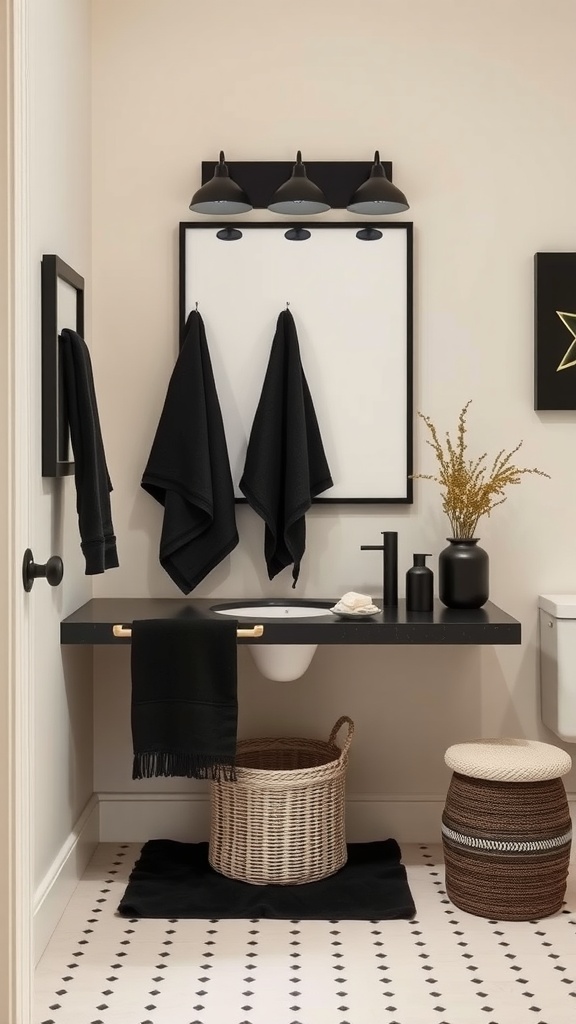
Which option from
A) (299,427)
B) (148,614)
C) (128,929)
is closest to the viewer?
(128,929)

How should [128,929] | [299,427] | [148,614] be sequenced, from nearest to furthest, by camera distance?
[128,929] → [148,614] → [299,427]

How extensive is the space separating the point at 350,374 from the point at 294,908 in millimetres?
1590

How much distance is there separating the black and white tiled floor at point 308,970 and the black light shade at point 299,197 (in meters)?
1.97

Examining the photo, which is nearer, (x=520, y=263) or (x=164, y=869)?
(x=164, y=869)

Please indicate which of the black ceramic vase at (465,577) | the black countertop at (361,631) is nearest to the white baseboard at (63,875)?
the black countertop at (361,631)

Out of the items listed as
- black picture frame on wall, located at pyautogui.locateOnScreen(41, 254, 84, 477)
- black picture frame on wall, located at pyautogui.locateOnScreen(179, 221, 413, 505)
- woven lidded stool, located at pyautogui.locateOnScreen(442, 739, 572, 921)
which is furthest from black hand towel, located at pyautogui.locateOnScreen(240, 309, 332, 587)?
woven lidded stool, located at pyautogui.locateOnScreen(442, 739, 572, 921)

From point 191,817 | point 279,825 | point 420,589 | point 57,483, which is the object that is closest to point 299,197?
point 57,483

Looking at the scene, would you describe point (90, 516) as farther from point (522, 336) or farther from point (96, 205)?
point (522, 336)

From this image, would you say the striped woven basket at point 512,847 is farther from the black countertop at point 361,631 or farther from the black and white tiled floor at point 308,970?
the black countertop at point 361,631

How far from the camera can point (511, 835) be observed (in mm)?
2850

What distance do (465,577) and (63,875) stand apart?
4.58 ft

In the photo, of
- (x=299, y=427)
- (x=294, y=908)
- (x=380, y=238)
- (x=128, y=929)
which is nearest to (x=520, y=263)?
(x=380, y=238)

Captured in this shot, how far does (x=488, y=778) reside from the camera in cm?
286

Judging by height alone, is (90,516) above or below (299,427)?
below
